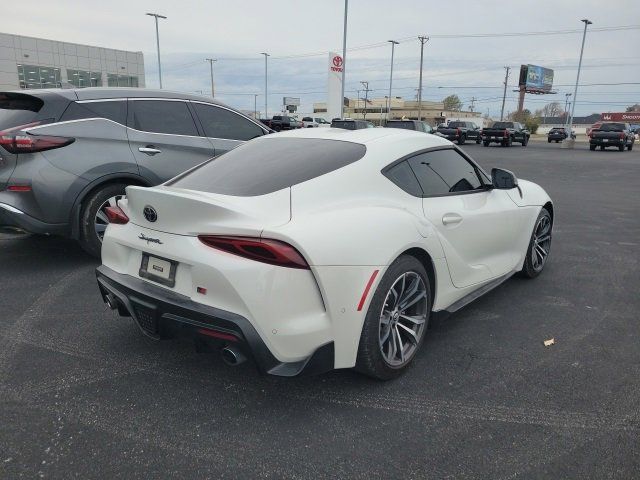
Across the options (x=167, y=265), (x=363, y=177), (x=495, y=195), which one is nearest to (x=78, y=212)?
(x=167, y=265)

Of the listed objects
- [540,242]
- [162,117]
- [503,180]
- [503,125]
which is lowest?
[540,242]

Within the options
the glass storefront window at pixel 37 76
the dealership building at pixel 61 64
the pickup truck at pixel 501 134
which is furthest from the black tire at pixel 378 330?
the glass storefront window at pixel 37 76

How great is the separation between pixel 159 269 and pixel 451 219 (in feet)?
6.27

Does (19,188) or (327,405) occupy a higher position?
(19,188)

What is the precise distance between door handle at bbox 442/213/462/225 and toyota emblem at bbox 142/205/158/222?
5.96 ft

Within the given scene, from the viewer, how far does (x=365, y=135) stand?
3.50 m

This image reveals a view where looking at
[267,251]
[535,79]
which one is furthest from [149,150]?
[535,79]

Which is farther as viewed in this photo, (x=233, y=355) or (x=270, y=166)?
(x=270, y=166)

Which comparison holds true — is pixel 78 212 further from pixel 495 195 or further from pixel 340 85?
pixel 340 85

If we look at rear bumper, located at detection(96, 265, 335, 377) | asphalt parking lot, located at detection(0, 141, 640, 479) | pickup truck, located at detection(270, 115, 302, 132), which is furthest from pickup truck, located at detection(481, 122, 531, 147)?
rear bumper, located at detection(96, 265, 335, 377)

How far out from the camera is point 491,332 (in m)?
3.74

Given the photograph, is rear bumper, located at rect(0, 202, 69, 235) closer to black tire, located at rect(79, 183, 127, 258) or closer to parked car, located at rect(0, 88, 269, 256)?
parked car, located at rect(0, 88, 269, 256)

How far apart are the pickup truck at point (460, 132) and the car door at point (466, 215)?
30.3 meters

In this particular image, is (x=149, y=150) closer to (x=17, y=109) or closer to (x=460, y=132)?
(x=17, y=109)
